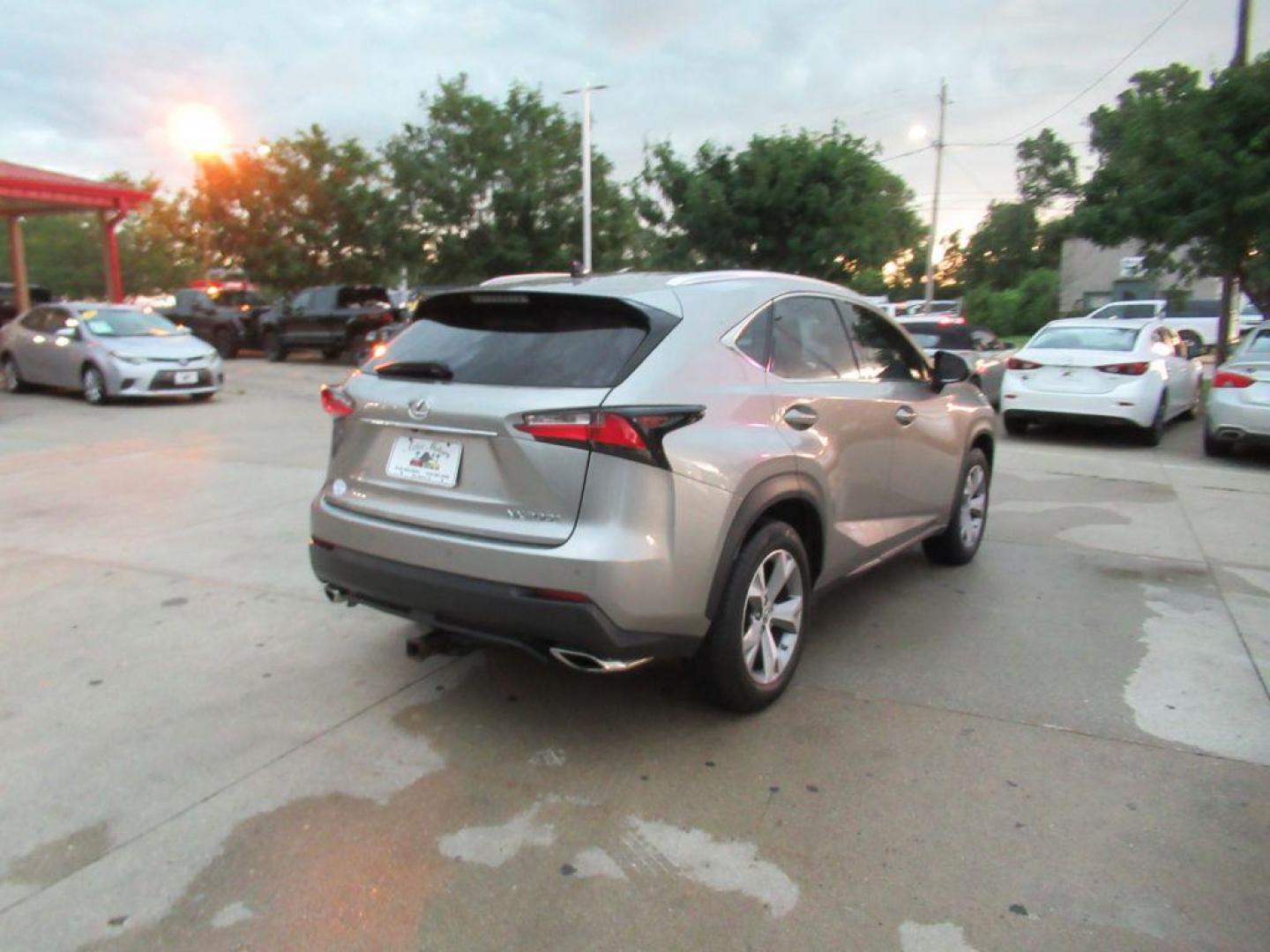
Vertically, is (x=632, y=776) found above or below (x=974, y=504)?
below

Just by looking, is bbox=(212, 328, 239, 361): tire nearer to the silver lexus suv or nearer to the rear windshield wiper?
the silver lexus suv

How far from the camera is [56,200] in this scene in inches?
728

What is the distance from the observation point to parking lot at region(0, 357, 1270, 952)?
8.52 feet

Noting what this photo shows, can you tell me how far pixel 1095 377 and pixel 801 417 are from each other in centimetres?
831

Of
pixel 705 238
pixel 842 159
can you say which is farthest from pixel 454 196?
pixel 842 159

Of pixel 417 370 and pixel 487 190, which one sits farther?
pixel 487 190

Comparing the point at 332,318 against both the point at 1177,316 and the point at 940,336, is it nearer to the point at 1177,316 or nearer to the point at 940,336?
the point at 940,336

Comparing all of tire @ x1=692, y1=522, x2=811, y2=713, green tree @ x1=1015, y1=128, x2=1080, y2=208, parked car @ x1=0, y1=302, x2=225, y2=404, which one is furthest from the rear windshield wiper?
green tree @ x1=1015, y1=128, x2=1080, y2=208

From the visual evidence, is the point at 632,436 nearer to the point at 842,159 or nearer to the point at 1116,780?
the point at 1116,780

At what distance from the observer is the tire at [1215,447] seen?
10.2 m

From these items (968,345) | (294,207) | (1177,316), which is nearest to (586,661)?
(968,345)

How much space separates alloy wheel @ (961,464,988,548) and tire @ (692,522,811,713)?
2242 mm

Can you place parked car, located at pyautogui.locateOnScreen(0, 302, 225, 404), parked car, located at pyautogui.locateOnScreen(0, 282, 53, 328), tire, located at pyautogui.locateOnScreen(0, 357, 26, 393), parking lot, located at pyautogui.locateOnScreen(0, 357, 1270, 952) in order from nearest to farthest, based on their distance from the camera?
parking lot, located at pyautogui.locateOnScreen(0, 357, 1270, 952)
parked car, located at pyautogui.locateOnScreen(0, 302, 225, 404)
tire, located at pyautogui.locateOnScreen(0, 357, 26, 393)
parked car, located at pyautogui.locateOnScreen(0, 282, 53, 328)

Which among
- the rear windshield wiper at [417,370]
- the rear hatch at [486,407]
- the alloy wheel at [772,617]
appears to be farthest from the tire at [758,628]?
the rear windshield wiper at [417,370]
